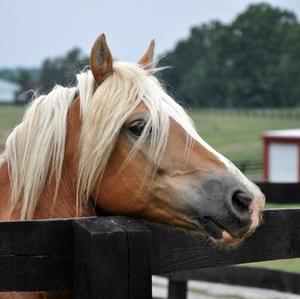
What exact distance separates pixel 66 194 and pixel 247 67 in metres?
88.9

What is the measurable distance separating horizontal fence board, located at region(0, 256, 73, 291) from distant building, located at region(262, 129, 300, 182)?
62.8ft

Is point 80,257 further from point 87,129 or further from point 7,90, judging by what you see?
point 7,90

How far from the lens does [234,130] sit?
55344 millimetres

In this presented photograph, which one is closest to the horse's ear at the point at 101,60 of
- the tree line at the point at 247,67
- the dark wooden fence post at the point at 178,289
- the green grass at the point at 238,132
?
the dark wooden fence post at the point at 178,289

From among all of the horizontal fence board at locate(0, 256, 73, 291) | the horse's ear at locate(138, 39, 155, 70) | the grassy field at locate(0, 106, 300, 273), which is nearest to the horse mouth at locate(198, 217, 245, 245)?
the horizontal fence board at locate(0, 256, 73, 291)

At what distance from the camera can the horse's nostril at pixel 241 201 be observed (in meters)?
2.81

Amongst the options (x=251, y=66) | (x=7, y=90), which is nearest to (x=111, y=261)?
(x=251, y=66)

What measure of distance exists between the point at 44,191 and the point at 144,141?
513 millimetres

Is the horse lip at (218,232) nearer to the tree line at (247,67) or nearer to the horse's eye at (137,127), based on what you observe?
the horse's eye at (137,127)

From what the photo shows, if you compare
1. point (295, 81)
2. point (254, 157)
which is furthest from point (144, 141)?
point (295, 81)

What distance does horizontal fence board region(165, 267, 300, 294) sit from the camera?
6.38 m

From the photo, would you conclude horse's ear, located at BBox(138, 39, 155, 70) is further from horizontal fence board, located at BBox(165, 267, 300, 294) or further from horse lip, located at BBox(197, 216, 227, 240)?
horizontal fence board, located at BBox(165, 267, 300, 294)

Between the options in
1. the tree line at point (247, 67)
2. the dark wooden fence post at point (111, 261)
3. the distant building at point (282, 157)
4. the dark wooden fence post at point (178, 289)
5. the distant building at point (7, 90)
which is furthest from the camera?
the distant building at point (7, 90)

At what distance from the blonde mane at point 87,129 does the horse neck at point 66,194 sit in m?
0.03
